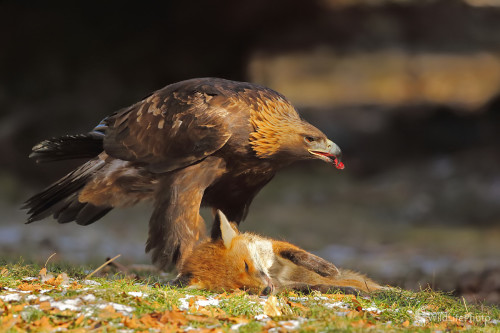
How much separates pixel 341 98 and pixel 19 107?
8.81m

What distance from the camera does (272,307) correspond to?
4824mm

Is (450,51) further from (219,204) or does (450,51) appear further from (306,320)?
(306,320)

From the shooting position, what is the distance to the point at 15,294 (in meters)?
4.88

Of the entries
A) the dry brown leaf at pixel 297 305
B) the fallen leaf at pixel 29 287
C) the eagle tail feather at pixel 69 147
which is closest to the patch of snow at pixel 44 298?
the fallen leaf at pixel 29 287

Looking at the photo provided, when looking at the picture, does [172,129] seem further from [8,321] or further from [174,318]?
[8,321]

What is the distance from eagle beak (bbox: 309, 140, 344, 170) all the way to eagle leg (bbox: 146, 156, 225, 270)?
33.9 inches

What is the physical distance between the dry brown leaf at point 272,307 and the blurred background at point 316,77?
1092cm

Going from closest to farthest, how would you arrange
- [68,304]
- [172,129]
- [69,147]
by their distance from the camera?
[68,304], [172,129], [69,147]

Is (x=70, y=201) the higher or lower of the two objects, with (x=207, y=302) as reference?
higher

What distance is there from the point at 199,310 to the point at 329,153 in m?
2.18

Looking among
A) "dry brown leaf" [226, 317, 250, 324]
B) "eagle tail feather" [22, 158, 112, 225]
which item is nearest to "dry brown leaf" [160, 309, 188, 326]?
"dry brown leaf" [226, 317, 250, 324]

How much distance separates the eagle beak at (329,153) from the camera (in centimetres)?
638

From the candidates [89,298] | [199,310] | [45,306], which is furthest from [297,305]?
[45,306]

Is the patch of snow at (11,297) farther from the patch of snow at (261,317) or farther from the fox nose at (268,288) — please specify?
the fox nose at (268,288)
